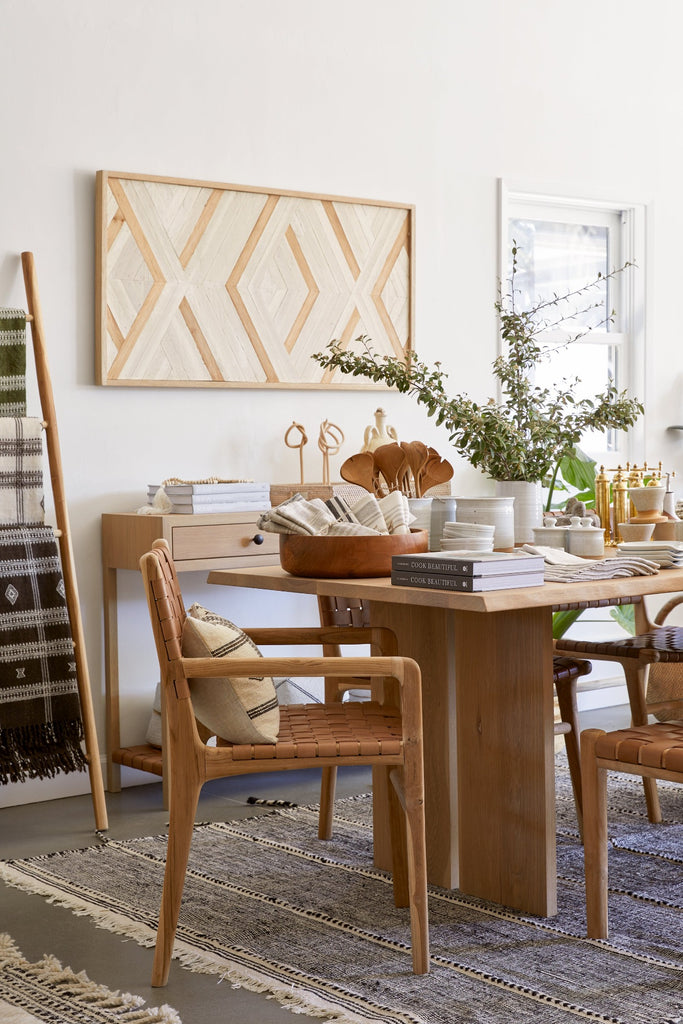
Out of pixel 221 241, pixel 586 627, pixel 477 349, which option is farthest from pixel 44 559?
pixel 586 627

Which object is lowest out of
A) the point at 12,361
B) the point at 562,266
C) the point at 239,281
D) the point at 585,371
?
the point at 12,361

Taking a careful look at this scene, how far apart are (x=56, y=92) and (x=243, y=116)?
2.27 ft

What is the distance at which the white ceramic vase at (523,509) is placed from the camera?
314 centimetres

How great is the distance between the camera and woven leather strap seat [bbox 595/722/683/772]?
245 centimetres

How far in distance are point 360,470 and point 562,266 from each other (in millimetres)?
2711

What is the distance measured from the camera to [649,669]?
366cm

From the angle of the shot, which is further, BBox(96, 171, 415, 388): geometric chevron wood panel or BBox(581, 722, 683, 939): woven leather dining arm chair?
BBox(96, 171, 415, 388): geometric chevron wood panel

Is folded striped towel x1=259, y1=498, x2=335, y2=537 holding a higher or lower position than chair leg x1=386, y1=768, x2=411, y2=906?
higher

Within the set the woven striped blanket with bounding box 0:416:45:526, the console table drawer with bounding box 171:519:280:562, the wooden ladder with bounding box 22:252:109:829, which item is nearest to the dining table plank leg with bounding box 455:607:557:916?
the console table drawer with bounding box 171:519:280:562

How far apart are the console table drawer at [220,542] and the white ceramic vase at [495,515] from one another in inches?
44.3

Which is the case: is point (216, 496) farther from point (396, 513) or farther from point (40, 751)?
point (396, 513)

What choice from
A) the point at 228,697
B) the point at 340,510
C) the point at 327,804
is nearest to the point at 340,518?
the point at 340,510

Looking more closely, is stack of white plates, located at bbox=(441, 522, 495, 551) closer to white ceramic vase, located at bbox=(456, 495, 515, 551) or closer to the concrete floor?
white ceramic vase, located at bbox=(456, 495, 515, 551)

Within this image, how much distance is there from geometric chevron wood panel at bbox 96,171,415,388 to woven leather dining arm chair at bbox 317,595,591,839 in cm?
114
